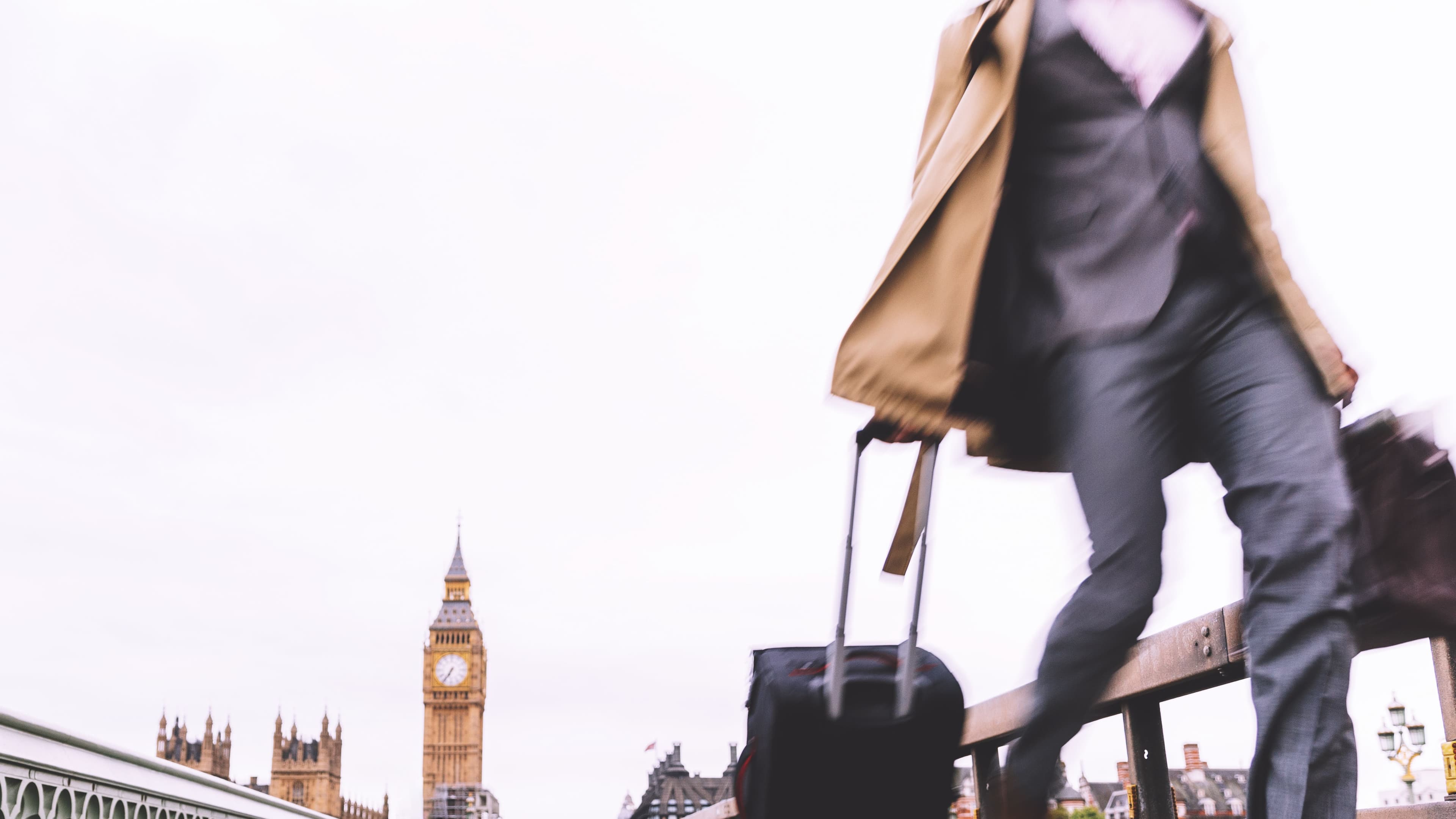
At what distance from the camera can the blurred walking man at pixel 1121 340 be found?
1.28 metres

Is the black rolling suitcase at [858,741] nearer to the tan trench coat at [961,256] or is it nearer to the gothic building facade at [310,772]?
the tan trench coat at [961,256]

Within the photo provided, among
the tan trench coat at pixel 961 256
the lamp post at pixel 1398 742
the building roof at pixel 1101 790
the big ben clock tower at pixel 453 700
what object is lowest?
the building roof at pixel 1101 790

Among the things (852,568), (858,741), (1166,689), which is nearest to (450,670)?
(1166,689)

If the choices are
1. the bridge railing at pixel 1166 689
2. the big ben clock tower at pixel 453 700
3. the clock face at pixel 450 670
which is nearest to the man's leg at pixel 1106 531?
the bridge railing at pixel 1166 689

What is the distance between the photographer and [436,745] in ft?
376

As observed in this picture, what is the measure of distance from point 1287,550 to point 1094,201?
0.49m

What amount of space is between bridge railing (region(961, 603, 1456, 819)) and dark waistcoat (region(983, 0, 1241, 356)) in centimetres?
46

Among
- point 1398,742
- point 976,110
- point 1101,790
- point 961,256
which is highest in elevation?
point 976,110

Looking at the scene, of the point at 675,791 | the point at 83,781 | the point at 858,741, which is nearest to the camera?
the point at 858,741

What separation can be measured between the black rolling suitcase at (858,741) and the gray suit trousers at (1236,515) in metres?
0.33

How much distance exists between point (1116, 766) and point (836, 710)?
104 centimetres

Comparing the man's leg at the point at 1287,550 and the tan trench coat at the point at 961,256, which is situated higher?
the tan trench coat at the point at 961,256

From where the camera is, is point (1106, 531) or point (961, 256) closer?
point (1106, 531)

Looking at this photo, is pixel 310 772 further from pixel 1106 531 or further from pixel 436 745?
pixel 1106 531
